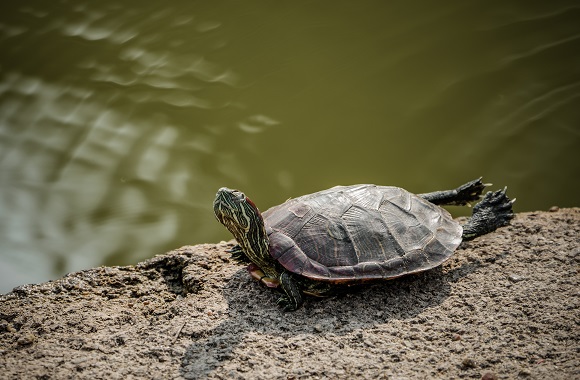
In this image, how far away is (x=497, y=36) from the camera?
22.4 ft

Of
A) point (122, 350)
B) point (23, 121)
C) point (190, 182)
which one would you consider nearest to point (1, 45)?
point (23, 121)

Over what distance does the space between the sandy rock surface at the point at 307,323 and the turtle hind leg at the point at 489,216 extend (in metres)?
0.10

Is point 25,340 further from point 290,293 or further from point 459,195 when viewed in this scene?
point 459,195

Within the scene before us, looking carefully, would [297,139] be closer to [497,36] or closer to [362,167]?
[362,167]

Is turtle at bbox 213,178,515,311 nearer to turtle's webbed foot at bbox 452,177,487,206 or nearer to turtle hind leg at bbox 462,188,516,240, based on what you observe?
turtle hind leg at bbox 462,188,516,240

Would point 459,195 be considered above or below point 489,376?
above

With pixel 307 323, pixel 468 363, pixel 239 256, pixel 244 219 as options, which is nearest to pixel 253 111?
pixel 239 256

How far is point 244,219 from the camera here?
143 inches

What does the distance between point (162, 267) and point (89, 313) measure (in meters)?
0.72

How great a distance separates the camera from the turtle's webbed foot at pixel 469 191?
455 cm

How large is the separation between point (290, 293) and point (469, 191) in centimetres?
178

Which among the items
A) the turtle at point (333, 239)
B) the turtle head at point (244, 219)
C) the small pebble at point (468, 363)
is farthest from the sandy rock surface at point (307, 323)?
the turtle head at point (244, 219)

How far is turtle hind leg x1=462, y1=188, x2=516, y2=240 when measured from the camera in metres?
4.31

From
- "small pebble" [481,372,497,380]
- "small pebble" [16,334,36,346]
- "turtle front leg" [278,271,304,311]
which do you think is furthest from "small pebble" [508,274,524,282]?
"small pebble" [16,334,36,346]
